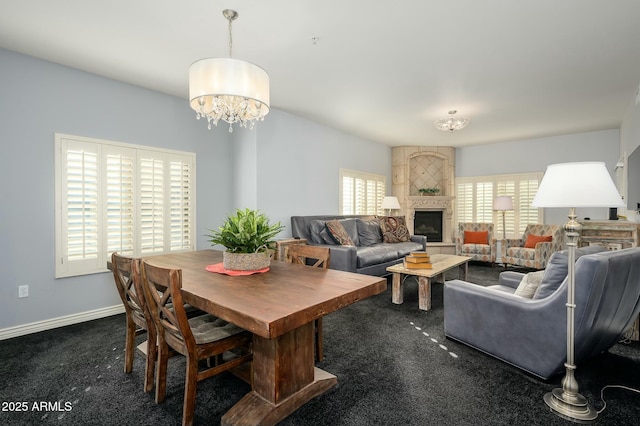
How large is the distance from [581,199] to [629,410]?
3.89 feet

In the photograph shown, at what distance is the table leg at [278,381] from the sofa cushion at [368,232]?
3.45 metres

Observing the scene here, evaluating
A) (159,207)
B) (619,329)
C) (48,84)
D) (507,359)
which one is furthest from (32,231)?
(619,329)

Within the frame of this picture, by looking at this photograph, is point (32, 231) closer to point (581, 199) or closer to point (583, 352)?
point (581, 199)

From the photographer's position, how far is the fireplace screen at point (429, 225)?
720 centimetres

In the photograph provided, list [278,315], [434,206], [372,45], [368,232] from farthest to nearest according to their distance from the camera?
[434,206] < [368,232] < [372,45] < [278,315]

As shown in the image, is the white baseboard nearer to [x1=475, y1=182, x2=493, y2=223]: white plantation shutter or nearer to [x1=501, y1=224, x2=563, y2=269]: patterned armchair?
[x1=501, y1=224, x2=563, y2=269]: patterned armchair

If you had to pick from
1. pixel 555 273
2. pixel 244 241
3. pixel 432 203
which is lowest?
pixel 555 273

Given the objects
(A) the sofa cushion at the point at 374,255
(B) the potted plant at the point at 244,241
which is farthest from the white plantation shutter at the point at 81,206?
(A) the sofa cushion at the point at 374,255

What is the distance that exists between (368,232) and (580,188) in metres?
3.68

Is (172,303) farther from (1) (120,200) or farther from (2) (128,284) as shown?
(1) (120,200)

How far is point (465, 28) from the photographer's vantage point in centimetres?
250

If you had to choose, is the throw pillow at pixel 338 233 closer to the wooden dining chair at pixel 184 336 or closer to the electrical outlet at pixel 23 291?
the wooden dining chair at pixel 184 336

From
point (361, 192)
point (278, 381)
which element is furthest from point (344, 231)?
point (278, 381)

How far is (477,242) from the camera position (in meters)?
Result: 6.21
